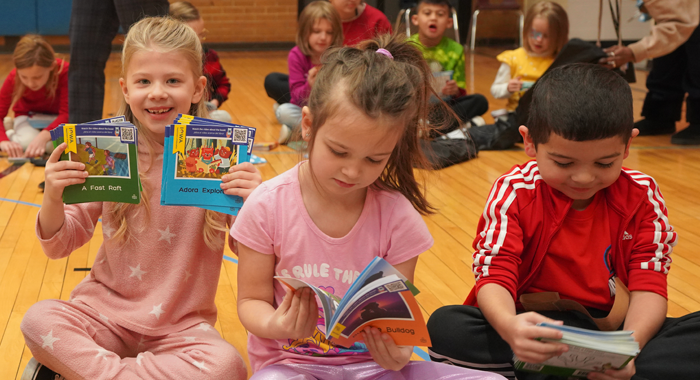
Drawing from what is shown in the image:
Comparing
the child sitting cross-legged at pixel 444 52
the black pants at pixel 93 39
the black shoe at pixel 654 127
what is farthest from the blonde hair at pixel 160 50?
the black shoe at pixel 654 127

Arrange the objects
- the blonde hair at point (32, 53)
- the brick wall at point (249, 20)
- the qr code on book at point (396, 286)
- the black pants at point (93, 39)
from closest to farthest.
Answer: the qr code on book at point (396, 286) → the black pants at point (93, 39) → the blonde hair at point (32, 53) → the brick wall at point (249, 20)

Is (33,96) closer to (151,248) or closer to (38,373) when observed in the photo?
(151,248)

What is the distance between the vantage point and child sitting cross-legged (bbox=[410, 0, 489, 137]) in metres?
4.28

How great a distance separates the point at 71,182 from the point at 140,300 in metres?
0.31

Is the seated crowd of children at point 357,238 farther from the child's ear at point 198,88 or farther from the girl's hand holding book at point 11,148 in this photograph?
the girl's hand holding book at point 11,148

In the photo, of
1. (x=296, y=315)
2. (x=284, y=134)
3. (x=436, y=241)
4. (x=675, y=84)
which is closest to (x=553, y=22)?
(x=675, y=84)

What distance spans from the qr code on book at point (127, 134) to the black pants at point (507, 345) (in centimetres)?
79

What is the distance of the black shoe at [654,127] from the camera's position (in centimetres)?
458

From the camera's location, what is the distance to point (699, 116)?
430cm

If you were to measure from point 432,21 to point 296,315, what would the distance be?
11.3ft

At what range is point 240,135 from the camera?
1529 millimetres

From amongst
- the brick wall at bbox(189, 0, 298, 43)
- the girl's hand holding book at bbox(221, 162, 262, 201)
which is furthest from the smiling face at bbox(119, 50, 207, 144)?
the brick wall at bbox(189, 0, 298, 43)

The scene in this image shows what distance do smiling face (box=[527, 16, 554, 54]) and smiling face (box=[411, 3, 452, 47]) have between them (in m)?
0.54

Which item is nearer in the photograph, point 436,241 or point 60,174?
point 60,174
